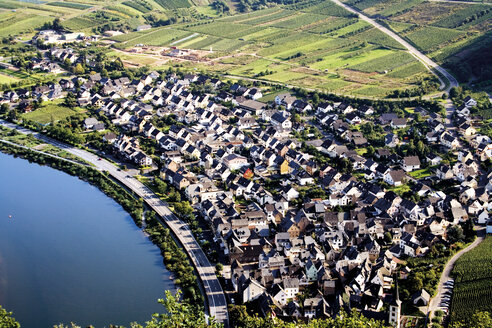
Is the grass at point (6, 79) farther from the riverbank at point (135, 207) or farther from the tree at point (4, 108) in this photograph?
the riverbank at point (135, 207)

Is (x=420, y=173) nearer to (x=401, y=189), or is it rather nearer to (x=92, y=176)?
(x=401, y=189)

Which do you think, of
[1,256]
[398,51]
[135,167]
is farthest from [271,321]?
[398,51]

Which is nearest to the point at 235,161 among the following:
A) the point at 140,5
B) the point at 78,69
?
the point at 78,69

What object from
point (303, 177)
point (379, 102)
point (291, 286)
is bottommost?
point (291, 286)

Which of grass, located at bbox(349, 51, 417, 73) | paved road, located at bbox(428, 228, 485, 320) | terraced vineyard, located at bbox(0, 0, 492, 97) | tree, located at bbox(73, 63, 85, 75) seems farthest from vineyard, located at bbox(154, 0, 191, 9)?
paved road, located at bbox(428, 228, 485, 320)

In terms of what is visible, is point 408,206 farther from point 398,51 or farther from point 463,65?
point 398,51

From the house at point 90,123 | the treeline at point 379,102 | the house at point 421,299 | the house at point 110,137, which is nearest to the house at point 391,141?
the treeline at point 379,102
